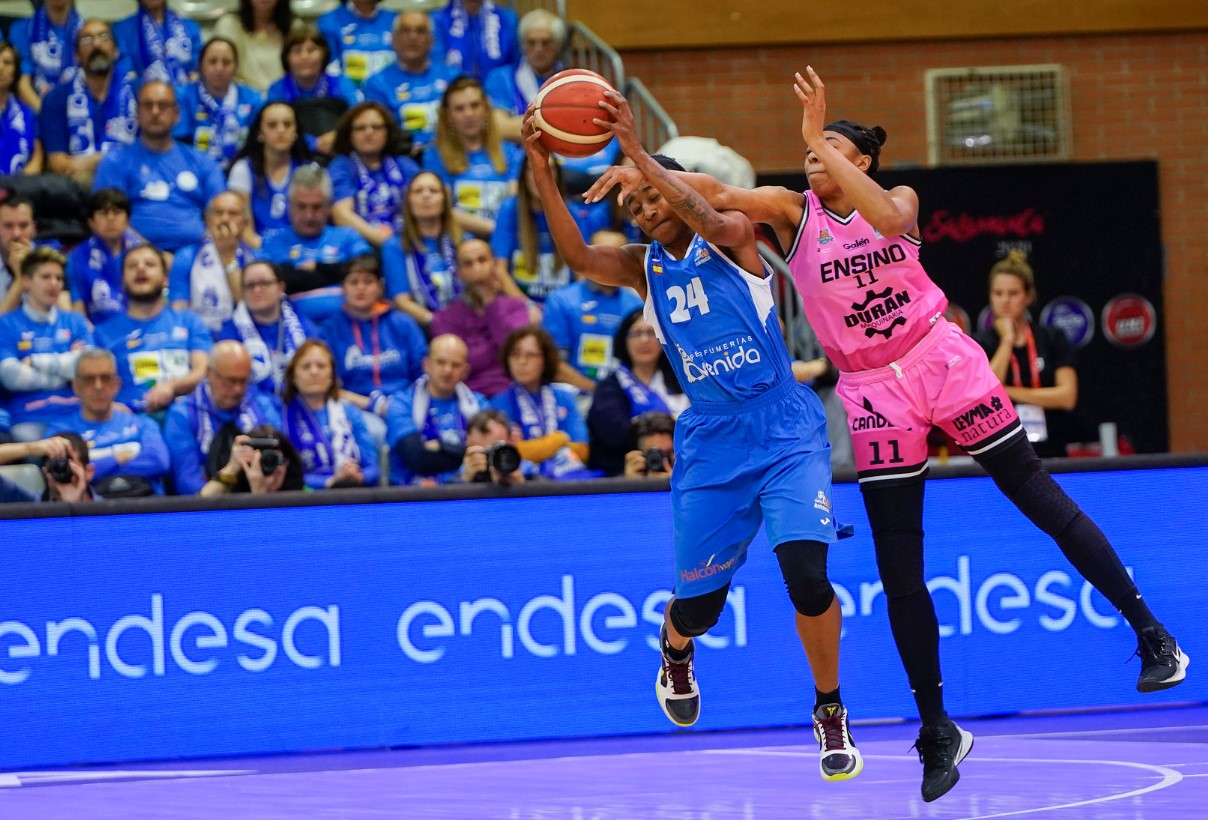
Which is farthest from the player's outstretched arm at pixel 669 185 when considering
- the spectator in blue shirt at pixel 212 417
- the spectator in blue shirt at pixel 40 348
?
the spectator in blue shirt at pixel 40 348

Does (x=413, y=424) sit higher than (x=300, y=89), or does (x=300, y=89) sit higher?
(x=300, y=89)

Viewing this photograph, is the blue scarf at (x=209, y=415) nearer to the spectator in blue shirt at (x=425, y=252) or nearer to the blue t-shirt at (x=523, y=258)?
the spectator in blue shirt at (x=425, y=252)

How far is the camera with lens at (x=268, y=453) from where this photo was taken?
8133mm

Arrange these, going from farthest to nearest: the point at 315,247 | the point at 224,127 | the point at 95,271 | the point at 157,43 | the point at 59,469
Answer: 1. the point at 157,43
2. the point at 224,127
3. the point at 315,247
4. the point at 95,271
5. the point at 59,469

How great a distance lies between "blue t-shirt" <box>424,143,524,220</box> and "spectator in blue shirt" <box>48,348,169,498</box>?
9.46ft

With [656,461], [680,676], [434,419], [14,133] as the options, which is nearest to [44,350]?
[14,133]

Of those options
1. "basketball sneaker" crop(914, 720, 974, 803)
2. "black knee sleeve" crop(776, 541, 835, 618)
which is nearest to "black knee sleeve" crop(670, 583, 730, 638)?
"black knee sleeve" crop(776, 541, 835, 618)

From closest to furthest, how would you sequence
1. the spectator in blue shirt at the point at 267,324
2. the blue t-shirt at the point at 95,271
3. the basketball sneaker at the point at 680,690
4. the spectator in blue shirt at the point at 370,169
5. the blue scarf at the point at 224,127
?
1. the basketball sneaker at the point at 680,690
2. the spectator in blue shirt at the point at 267,324
3. the blue t-shirt at the point at 95,271
4. the spectator in blue shirt at the point at 370,169
5. the blue scarf at the point at 224,127

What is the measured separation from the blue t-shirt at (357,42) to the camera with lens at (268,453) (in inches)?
170

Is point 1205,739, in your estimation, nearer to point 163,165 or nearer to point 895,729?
point 895,729

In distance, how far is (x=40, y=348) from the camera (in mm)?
9289

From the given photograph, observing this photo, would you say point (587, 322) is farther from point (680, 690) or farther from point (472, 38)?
point (680, 690)

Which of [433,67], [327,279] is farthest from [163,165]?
[433,67]

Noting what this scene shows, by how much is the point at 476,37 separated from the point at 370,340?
9.78 ft
